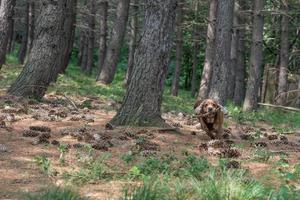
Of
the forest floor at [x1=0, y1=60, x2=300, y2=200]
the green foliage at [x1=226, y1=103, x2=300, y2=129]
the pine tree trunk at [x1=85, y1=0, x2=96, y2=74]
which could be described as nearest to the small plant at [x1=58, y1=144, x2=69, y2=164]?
Result: the forest floor at [x1=0, y1=60, x2=300, y2=200]

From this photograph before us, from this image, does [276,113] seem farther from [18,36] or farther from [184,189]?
[18,36]

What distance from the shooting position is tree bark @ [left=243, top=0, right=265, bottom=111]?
18.4m

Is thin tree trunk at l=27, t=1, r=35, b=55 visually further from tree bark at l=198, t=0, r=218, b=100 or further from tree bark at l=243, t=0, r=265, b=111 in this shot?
tree bark at l=243, t=0, r=265, b=111

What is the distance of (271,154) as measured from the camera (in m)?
8.51

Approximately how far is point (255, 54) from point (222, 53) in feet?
10.1

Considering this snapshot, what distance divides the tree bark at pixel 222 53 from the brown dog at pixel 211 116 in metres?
6.34

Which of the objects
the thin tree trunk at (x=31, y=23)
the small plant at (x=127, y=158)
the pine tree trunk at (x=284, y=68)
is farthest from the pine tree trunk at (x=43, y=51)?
the thin tree trunk at (x=31, y=23)

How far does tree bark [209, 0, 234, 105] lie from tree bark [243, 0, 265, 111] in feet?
8.61

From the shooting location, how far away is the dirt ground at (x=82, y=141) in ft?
20.6

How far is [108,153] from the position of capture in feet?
24.7

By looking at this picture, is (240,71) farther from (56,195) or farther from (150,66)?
(56,195)

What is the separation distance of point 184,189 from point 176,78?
2086cm

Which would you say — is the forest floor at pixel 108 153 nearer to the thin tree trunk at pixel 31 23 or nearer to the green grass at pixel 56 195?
the green grass at pixel 56 195

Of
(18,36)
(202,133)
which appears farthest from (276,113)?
(18,36)
